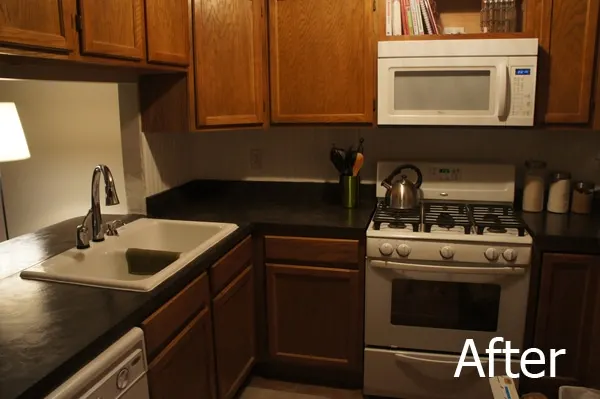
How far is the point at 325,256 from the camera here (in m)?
2.24

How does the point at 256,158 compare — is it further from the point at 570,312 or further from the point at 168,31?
the point at 570,312

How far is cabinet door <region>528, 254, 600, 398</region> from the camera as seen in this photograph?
2.04 metres

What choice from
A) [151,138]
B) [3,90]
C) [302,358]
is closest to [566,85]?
[302,358]

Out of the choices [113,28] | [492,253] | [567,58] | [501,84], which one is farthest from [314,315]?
[567,58]

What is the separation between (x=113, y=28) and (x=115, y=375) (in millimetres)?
1130

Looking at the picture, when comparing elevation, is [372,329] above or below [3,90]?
below

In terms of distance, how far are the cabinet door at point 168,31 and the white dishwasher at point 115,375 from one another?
3.62ft

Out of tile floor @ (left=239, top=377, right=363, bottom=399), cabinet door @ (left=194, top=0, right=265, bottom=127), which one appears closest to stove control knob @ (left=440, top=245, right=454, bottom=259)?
tile floor @ (left=239, top=377, right=363, bottom=399)

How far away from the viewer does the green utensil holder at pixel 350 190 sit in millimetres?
2518

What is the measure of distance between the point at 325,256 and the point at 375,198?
610 millimetres

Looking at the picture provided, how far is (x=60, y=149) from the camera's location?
2.57m

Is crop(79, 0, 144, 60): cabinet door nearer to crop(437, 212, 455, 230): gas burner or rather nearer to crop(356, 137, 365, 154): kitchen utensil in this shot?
crop(356, 137, 365, 154): kitchen utensil

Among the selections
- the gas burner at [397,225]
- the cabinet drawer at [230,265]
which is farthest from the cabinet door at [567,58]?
the cabinet drawer at [230,265]

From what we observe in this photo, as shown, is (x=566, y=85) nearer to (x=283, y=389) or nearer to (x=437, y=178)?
(x=437, y=178)
